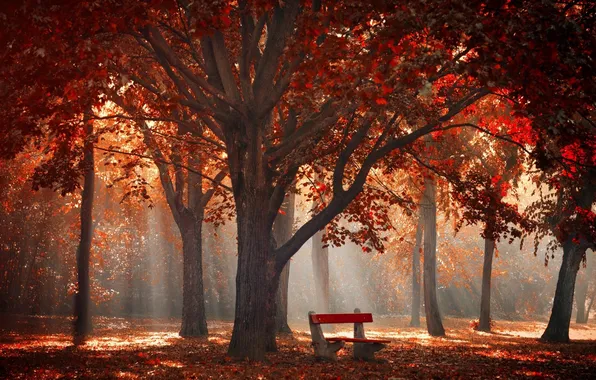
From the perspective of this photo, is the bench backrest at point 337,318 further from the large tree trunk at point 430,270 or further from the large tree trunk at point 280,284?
the large tree trunk at point 430,270

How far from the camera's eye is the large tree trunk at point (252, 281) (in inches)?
522

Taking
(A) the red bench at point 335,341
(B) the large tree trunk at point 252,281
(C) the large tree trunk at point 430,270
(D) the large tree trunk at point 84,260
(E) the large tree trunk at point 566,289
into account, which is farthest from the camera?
(C) the large tree trunk at point 430,270

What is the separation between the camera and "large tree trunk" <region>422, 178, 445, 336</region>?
24953mm

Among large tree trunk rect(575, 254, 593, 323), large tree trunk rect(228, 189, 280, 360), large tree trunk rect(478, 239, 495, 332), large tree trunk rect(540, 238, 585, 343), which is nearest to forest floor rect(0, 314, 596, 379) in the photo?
large tree trunk rect(228, 189, 280, 360)

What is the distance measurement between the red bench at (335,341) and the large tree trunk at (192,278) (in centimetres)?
902

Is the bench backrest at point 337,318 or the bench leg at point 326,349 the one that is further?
the bench leg at point 326,349

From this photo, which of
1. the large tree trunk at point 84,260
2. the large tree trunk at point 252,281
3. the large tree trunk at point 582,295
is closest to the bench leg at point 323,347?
the large tree trunk at point 252,281

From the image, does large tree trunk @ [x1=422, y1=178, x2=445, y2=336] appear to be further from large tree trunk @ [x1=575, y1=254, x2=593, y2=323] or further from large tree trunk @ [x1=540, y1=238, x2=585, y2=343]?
large tree trunk @ [x1=575, y1=254, x2=593, y2=323]

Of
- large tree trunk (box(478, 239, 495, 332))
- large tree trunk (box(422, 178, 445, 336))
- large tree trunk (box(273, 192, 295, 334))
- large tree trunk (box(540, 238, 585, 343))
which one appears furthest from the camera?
large tree trunk (box(478, 239, 495, 332))

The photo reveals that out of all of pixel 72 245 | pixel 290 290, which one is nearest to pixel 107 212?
pixel 72 245

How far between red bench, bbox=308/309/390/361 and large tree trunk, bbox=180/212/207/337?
9016mm

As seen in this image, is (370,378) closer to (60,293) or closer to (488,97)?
(488,97)

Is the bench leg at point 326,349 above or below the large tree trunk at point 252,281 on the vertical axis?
below

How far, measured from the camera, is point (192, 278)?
2186 centimetres
